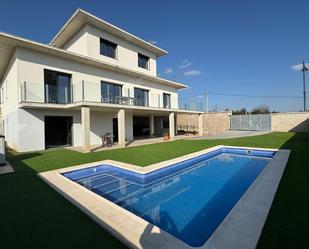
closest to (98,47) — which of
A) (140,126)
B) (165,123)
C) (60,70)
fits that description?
(60,70)

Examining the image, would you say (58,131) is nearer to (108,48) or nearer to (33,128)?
(33,128)

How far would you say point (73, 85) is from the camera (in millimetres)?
12953

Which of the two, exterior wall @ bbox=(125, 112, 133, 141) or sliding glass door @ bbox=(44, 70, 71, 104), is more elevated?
sliding glass door @ bbox=(44, 70, 71, 104)

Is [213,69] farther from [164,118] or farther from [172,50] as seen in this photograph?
[164,118]

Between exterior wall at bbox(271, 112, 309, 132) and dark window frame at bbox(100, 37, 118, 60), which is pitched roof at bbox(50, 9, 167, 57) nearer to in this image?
dark window frame at bbox(100, 37, 118, 60)

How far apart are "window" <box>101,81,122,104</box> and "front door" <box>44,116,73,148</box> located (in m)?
3.10

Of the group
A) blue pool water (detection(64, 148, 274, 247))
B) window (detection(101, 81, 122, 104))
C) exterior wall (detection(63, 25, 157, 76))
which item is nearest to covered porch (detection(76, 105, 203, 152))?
window (detection(101, 81, 122, 104))

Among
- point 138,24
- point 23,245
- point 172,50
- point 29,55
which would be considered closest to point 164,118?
point 172,50

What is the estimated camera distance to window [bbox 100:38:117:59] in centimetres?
1639

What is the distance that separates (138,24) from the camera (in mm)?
20312

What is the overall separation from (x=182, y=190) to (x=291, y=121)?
25.8 m

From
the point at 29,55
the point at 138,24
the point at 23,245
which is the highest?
the point at 138,24

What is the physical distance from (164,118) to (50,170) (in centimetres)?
1898

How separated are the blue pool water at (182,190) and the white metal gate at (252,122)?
2059cm
